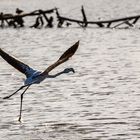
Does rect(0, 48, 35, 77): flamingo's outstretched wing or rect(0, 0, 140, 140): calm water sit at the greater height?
rect(0, 48, 35, 77): flamingo's outstretched wing

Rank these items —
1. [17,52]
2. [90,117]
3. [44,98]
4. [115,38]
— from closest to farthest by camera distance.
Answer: [90,117] < [44,98] < [17,52] < [115,38]

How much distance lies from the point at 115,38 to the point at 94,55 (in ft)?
38.4

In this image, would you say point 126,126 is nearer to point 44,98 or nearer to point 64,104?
point 64,104

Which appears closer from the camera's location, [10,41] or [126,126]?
[126,126]

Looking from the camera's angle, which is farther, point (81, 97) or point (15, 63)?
point (81, 97)

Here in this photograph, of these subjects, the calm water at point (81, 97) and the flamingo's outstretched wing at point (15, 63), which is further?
the flamingo's outstretched wing at point (15, 63)

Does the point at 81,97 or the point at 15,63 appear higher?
the point at 15,63

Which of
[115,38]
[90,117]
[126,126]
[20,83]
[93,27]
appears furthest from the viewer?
[93,27]

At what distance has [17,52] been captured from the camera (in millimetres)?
41750

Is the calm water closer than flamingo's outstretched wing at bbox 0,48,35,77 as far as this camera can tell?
Yes

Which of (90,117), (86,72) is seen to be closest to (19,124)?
(90,117)

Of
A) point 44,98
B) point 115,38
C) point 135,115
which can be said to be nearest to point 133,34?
point 115,38

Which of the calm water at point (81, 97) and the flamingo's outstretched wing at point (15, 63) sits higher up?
the flamingo's outstretched wing at point (15, 63)

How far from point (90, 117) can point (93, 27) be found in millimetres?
41559
